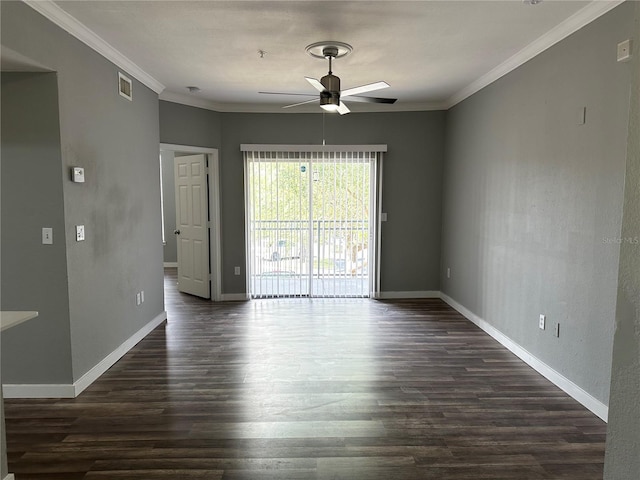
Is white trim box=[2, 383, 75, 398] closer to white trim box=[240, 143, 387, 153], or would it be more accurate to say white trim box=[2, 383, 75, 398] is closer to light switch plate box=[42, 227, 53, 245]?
light switch plate box=[42, 227, 53, 245]

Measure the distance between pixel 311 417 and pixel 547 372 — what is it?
1992 millimetres

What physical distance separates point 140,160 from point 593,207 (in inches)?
159

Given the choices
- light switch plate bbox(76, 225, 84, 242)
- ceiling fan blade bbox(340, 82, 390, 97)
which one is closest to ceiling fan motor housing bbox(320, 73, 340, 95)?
ceiling fan blade bbox(340, 82, 390, 97)

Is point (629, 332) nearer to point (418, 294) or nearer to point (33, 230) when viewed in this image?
point (33, 230)

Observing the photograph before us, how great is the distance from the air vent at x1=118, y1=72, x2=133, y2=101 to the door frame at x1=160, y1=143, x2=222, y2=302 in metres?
1.63

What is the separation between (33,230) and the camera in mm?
2898

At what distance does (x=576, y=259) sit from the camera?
300 cm

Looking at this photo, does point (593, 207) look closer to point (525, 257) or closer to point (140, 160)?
point (525, 257)

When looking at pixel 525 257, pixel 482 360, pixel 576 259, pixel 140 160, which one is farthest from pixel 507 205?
pixel 140 160

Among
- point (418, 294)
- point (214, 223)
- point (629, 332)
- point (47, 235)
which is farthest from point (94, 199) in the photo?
point (418, 294)

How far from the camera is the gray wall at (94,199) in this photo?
288cm

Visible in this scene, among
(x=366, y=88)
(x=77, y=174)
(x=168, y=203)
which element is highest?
(x=366, y=88)

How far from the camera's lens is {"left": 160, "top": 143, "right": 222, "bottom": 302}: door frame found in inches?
226

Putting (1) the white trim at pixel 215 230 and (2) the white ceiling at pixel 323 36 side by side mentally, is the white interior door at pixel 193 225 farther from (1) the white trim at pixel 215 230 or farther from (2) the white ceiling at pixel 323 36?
(2) the white ceiling at pixel 323 36
